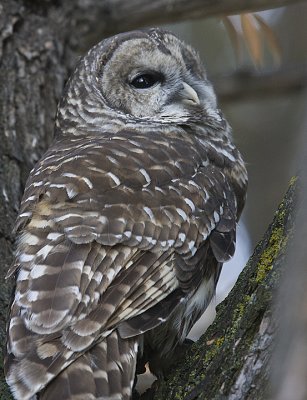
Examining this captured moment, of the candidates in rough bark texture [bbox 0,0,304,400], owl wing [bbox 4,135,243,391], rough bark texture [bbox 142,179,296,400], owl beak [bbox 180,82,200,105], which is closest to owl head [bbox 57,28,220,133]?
owl beak [bbox 180,82,200,105]

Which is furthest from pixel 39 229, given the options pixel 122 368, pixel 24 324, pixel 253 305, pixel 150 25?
pixel 150 25

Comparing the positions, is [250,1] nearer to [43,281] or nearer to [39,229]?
[39,229]

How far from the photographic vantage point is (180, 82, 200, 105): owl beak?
383 cm

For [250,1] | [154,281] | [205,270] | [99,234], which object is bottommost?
[205,270]

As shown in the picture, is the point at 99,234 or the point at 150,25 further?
the point at 150,25

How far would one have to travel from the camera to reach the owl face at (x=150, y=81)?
12.6 ft

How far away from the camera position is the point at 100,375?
2180 millimetres

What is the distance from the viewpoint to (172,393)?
7.44 feet

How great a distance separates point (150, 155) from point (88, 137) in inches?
33.9

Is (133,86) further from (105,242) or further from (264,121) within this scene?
(264,121)

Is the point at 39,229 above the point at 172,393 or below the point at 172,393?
above

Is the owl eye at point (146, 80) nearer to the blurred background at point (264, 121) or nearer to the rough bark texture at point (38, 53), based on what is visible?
the rough bark texture at point (38, 53)

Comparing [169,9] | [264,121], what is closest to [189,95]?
[169,9]

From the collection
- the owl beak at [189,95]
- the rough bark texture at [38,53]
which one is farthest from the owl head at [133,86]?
the rough bark texture at [38,53]
